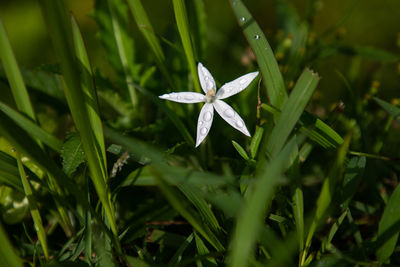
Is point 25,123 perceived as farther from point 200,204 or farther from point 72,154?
point 200,204

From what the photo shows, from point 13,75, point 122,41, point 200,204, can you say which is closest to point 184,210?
point 200,204

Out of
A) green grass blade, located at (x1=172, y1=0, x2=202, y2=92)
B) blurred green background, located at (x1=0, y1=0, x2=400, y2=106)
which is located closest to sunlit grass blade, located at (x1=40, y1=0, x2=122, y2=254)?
green grass blade, located at (x1=172, y1=0, x2=202, y2=92)

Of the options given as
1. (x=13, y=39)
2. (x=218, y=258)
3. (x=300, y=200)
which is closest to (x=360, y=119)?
(x=300, y=200)

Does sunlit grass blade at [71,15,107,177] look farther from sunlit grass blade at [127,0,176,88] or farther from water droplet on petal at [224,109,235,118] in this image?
water droplet on petal at [224,109,235,118]

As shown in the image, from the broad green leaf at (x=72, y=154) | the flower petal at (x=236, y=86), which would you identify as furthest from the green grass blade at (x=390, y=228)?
the broad green leaf at (x=72, y=154)

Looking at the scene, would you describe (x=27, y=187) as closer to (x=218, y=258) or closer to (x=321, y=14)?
(x=218, y=258)

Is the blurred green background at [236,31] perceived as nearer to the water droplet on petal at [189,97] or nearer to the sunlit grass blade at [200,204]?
the water droplet on petal at [189,97]
